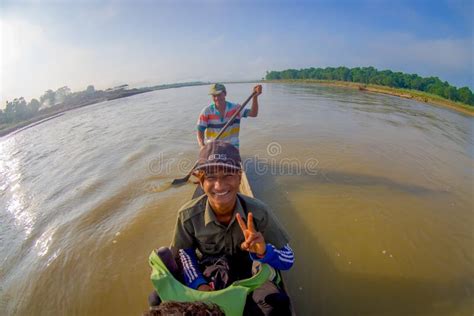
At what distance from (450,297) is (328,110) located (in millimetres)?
12272

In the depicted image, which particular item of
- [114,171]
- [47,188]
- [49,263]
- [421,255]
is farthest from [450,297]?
[47,188]

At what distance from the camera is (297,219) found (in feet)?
12.8

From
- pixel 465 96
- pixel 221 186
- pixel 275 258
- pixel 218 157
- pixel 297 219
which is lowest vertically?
pixel 297 219

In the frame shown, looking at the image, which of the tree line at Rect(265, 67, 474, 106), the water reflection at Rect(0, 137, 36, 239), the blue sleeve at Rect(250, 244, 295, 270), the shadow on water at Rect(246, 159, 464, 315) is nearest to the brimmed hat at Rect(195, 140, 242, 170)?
the blue sleeve at Rect(250, 244, 295, 270)

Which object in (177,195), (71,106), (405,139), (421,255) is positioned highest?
(71,106)

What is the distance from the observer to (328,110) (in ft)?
45.7

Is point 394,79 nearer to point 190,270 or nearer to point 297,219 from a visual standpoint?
point 297,219

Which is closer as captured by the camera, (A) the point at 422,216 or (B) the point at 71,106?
(A) the point at 422,216

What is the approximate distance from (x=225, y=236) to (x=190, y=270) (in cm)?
33

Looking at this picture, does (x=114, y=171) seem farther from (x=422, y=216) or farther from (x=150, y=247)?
(x=422, y=216)

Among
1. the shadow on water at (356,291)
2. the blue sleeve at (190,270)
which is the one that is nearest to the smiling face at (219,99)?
the shadow on water at (356,291)

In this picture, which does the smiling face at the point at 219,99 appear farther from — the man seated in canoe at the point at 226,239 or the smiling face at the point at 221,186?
the smiling face at the point at 221,186

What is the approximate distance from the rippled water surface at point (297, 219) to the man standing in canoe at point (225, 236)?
1.03 metres

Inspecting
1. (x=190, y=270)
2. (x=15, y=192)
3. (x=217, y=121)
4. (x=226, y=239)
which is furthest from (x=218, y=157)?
(x=15, y=192)
